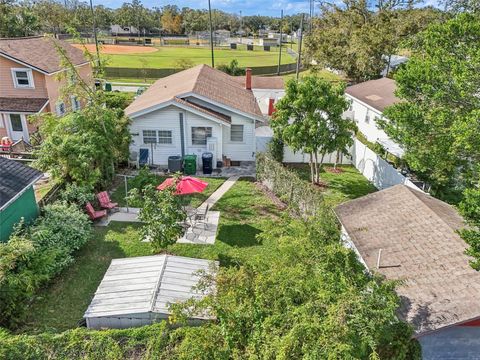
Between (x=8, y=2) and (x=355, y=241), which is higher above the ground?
(x=8, y=2)

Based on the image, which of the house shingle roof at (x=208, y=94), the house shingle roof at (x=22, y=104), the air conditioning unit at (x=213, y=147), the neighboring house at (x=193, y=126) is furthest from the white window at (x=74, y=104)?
Answer: the air conditioning unit at (x=213, y=147)

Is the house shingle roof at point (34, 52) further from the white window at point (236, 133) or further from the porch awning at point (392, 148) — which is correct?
the porch awning at point (392, 148)

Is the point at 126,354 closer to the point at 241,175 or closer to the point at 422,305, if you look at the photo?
the point at 422,305

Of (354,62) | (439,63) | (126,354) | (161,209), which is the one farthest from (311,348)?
(354,62)

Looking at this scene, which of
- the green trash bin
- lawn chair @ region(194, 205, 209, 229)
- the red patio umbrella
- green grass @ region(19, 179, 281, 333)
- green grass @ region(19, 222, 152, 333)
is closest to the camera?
green grass @ region(19, 222, 152, 333)

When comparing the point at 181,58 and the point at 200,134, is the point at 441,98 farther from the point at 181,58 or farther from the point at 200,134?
the point at 181,58

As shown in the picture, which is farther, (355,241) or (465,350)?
(355,241)

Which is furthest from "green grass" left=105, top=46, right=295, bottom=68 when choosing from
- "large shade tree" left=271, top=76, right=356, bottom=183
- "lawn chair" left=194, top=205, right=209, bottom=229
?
"lawn chair" left=194, top=205, right=209, bottom=229

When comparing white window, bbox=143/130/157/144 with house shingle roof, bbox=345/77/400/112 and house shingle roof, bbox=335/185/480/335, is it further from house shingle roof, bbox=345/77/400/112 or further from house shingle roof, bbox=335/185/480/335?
house shingle roof, bbox=345/77/400/112
